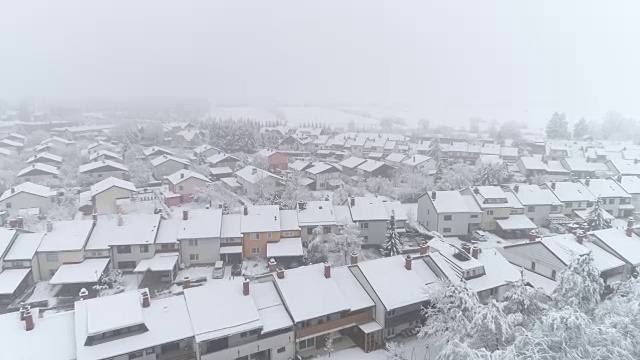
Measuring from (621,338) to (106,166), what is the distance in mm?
62074

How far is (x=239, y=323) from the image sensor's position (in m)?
21.8

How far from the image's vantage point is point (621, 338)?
15867 millimetres

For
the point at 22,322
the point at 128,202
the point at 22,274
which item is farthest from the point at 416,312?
the point at 128,202

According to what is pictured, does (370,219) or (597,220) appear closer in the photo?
(370,219)

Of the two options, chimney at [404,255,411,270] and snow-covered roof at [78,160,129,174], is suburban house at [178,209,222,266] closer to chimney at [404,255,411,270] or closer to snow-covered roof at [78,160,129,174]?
chimney at [404,255,411,270]

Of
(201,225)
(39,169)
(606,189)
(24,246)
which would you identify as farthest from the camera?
(39,169)

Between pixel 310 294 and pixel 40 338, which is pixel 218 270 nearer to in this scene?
pixel 310 294

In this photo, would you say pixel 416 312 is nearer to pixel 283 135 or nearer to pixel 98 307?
pixel 98 307

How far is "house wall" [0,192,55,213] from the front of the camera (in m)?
46.4

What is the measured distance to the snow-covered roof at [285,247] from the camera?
1346 inches

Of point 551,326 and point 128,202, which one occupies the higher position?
point 551,326

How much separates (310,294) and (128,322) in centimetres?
976

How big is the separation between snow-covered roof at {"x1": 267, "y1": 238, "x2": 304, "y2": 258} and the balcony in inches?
405

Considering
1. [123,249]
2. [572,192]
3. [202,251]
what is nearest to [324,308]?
[202,251]
